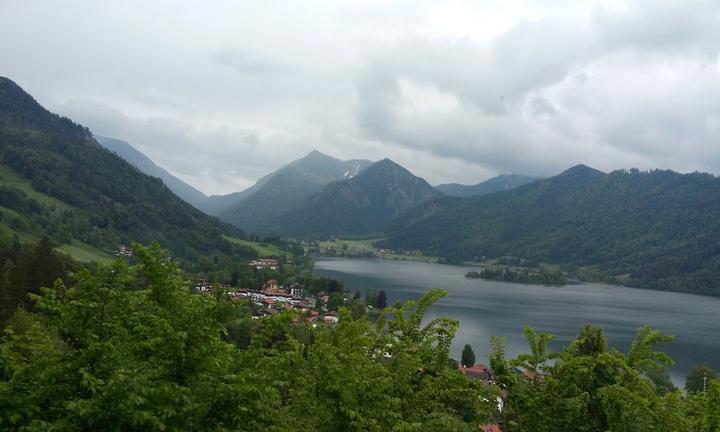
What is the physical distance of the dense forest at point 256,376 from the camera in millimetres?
5746

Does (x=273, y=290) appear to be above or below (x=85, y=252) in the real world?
below

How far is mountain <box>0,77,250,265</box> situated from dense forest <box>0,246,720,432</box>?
91.4m

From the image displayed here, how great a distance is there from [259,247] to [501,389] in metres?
166

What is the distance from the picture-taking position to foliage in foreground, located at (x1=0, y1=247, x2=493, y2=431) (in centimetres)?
561

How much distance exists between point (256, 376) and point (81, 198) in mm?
145686

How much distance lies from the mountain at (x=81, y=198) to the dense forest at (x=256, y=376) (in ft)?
300

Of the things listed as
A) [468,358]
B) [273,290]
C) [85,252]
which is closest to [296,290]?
[273,290]

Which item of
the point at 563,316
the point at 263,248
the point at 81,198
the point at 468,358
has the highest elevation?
the point at 81,198

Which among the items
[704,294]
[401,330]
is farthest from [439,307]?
[704,294]

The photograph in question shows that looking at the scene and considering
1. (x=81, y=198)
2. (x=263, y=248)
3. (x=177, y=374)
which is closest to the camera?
(x=177, y=374)

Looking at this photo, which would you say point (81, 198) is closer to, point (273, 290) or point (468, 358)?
point (273, 290)

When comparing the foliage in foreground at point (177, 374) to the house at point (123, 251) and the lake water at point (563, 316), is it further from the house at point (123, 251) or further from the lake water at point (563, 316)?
the house at point (123, 251)

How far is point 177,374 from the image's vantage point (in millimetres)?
→ 6594

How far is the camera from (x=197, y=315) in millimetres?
6695
